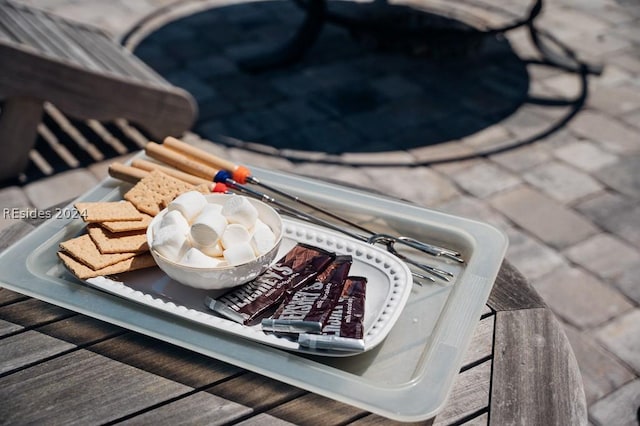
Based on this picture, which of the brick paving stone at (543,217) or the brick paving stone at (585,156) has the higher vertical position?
the brick paving stone at (585,156)

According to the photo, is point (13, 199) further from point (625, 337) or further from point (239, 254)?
point (625, 337)

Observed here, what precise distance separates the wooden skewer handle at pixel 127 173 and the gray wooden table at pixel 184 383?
1.42ft

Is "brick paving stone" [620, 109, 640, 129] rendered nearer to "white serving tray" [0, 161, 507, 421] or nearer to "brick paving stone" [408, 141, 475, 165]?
"brick paving stone" [408, 141, 475, 165]

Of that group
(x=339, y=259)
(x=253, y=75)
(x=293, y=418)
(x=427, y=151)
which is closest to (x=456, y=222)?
(x=339, y=259)

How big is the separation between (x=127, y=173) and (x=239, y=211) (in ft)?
1.55

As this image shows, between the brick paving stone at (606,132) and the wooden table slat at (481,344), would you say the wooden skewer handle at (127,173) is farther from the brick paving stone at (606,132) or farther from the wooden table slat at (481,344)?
the brick paving stone at (606,132)

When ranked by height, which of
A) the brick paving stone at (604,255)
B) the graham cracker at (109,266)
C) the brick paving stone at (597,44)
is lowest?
the brick paving stone at (604,255)

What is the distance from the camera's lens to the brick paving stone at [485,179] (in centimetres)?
333

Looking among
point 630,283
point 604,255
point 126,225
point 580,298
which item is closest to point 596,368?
point 580,298

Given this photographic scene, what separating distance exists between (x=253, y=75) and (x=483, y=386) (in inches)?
134

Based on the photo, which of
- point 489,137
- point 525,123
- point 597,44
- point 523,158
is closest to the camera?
point 523,158

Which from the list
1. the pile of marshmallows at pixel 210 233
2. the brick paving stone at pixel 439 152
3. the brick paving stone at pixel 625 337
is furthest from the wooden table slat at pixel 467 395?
the brick paving stone at pixel 439 152

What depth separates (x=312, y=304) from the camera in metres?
1.34

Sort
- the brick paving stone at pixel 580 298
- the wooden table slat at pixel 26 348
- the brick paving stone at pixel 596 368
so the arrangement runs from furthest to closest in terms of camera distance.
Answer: the brick paving stone at pixel 580 298 < the brick paving stone at pixel 596 368 < the wooden table slat at pixel 26 348
